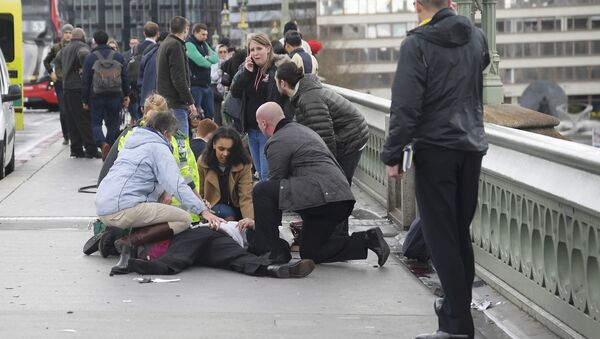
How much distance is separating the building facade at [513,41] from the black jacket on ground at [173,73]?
138 meters

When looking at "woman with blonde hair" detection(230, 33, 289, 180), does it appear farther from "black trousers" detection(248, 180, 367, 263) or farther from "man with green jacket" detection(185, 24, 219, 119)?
"man with green jacket" detection(185, 24, 219, 119)

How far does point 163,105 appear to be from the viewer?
10898 mm

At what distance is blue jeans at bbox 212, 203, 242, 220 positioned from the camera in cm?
1106

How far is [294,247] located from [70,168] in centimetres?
848

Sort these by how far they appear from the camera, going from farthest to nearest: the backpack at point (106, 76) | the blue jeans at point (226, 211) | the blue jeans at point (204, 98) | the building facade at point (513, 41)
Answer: the building facade at point (513, 41), the backpack at point (106, 76), the blue jeans at point (204, 98), the blue jeans at point (226, 211)

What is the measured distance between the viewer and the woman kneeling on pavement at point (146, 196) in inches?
384

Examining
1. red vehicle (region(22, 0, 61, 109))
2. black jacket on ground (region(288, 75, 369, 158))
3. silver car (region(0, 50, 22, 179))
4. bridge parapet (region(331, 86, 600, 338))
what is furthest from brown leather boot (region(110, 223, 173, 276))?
red vehicle (region(22, 0, 61, 109))

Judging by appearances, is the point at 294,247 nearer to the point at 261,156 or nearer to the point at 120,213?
the point at 120,213

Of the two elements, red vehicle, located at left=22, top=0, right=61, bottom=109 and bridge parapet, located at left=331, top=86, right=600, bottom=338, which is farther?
red vehicle, located at left=22, top=0, right=61, bottom=109

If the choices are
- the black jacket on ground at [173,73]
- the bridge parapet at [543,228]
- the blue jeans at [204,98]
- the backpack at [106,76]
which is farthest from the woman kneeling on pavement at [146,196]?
the backpack at [106,76]

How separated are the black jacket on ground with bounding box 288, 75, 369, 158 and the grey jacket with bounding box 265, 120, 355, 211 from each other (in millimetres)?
760

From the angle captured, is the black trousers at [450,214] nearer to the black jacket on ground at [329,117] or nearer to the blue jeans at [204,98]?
the black jacket on ground at [329,117]

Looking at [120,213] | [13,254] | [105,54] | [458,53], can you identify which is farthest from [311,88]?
[105,54]

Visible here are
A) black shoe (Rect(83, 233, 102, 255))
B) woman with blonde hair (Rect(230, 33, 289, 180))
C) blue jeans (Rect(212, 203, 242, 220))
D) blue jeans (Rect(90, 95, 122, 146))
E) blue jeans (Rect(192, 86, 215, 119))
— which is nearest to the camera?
black shoe (Rect(83, 233, 102, 255))
